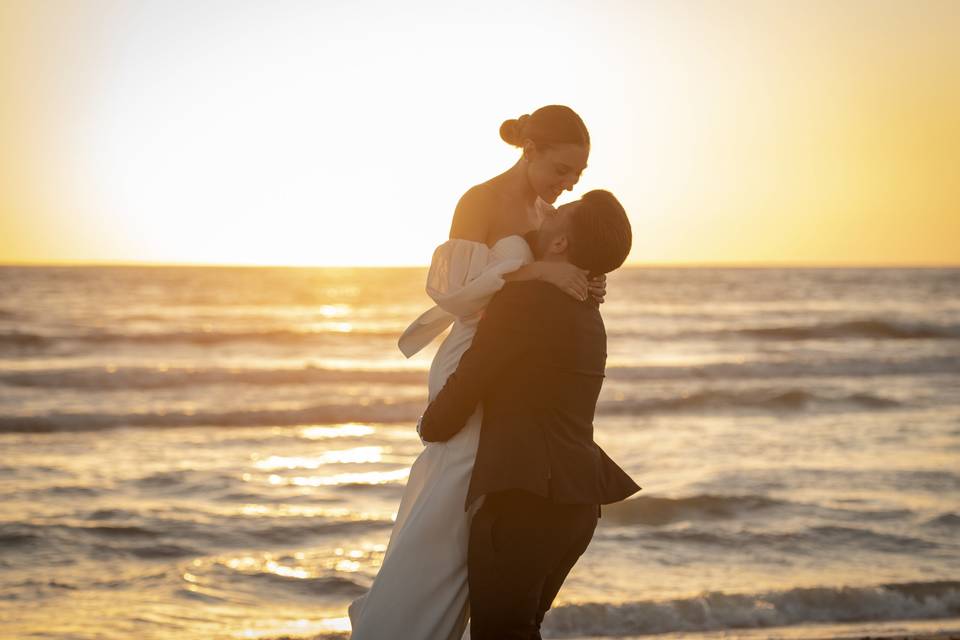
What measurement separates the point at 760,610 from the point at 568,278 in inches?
154

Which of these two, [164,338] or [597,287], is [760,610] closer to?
[597,287]

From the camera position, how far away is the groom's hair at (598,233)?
108 inches

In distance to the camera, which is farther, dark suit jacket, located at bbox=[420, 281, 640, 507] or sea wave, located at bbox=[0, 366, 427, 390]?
sea wave, located at bbox=[0, 366, 427, 390]

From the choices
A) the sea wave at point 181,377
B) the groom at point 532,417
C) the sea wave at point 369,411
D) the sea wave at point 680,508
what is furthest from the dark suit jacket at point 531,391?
the sea wave at point 181,377

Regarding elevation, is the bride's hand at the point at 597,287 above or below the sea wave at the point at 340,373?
above

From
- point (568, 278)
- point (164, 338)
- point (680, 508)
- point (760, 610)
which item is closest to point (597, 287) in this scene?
point (568, 278)

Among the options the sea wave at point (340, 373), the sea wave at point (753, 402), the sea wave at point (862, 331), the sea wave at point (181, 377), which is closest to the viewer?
the sea wave at point (753, 402)

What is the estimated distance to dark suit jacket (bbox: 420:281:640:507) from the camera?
2764 millimetres

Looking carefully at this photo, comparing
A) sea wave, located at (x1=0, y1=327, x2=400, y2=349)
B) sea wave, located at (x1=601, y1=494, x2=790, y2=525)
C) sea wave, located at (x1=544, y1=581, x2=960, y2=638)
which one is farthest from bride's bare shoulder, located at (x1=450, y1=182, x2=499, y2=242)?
sea wave, located at (x1=0, y1=327, x2=400, y2=349)

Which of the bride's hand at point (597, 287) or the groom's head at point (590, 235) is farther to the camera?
the bride's hand at point (597, 287)

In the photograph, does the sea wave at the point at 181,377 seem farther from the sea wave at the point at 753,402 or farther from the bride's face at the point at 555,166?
the bride's face at the point at 555,166

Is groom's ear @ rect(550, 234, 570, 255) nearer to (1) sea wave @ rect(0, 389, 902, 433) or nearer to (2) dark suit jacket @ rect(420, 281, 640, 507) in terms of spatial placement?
(2) dark suit jacket @ rect(420, 281, 640, 507)

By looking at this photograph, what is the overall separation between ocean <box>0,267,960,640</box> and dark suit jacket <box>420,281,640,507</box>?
311 cm

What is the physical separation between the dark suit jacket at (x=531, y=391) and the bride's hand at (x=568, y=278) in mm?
24
